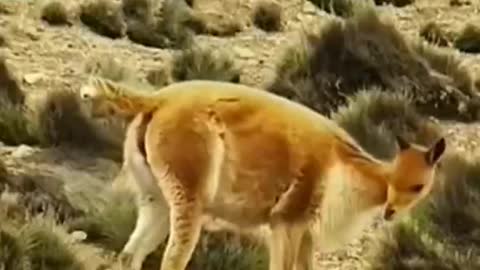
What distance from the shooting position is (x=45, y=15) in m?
17.3

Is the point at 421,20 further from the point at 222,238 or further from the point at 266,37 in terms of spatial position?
the point at 222,238

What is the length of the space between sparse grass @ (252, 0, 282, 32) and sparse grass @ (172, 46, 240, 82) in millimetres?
1914

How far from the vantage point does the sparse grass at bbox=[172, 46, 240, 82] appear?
611 inches

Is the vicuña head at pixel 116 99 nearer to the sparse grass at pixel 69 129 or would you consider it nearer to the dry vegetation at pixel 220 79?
the dry vegetation at pixel 220 79

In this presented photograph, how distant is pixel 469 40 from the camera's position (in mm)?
17828

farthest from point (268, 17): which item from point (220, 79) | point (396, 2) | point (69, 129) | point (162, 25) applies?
point (69, 129)

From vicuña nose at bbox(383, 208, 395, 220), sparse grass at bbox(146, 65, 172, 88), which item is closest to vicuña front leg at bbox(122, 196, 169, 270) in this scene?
vicuña nose at bbox(383, 208, 395, 220)

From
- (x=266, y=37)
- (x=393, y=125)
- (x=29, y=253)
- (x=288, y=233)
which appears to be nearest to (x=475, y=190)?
(x=393, y=125)

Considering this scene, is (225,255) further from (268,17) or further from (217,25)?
(268,17)

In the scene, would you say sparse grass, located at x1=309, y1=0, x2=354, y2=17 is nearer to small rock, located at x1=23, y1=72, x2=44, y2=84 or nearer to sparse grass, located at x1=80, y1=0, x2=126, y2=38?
sparse grass, located at x1=80, y1=0, x2=126, y2=38

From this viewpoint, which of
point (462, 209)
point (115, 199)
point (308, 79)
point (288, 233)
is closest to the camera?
point (288, 233)

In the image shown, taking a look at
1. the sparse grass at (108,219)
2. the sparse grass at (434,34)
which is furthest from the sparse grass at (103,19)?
the sparse grass at (108,219)

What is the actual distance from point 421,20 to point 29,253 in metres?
9.89

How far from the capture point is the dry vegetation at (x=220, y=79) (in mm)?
10391
